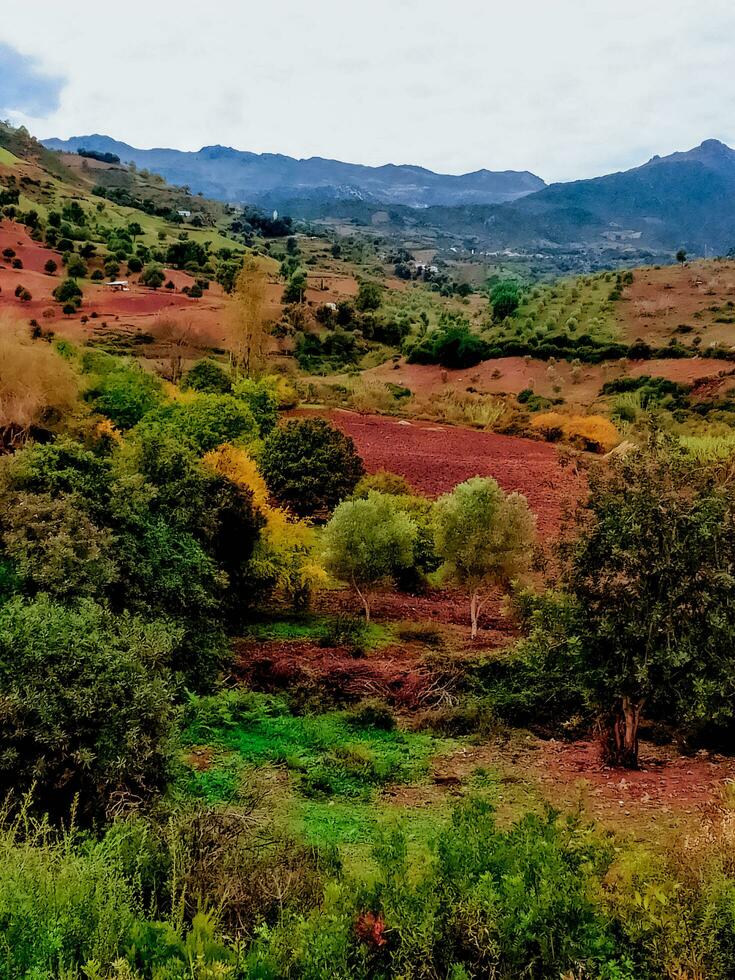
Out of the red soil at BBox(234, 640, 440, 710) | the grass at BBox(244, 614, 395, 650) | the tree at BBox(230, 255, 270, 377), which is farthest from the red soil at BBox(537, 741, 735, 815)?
the tree at BBox(230, 255, 270, 377)

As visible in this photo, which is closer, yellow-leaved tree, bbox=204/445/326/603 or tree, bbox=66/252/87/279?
yellow-leaved tree, bbox=204/445/326/603

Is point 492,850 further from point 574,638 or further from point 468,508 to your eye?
point 468,508

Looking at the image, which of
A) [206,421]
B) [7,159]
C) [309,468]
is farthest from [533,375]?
[7,159]

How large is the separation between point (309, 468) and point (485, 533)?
329 inches

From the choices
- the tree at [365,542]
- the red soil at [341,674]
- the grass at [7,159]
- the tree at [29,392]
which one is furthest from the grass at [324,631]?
the grass at [7,159]

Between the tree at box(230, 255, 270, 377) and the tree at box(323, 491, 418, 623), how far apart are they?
2447cm

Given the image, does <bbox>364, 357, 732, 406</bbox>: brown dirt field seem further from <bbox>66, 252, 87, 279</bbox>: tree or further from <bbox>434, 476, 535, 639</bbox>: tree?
<bbox>434, 476, 535, 639</bbox>: tree

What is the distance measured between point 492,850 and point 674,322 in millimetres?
55308

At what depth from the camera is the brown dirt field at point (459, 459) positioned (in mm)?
24750

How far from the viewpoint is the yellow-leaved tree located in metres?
16.0

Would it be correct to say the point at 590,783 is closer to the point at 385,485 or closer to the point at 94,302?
the point at 385,485

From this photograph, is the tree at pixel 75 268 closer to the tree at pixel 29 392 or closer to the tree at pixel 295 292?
the tree at pixel 295 292

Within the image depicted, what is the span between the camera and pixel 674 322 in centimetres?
5438

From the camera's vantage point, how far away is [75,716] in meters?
7.54
